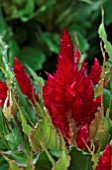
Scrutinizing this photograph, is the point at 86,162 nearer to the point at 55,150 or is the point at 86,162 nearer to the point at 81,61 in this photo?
the point at 55,150

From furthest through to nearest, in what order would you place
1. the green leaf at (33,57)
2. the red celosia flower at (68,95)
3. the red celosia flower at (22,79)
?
the green leaf at (33,57)
the red celosia flower at (22,79)
the red celosia flower at (68,95)

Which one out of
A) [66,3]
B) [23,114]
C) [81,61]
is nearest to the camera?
[23,114]

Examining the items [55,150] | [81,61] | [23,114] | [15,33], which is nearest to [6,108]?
[23,114]

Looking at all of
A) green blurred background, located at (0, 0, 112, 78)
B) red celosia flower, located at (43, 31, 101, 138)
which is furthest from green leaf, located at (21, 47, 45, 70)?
red celosia flower, located at (43, 31, 101, 138)

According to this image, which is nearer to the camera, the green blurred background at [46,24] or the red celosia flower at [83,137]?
the red celosia flower at [83,137]

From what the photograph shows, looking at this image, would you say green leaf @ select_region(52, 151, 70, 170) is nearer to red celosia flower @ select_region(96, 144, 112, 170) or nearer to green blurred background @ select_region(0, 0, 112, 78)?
red celosia flower @ select_region(96, 144, 112, 170)

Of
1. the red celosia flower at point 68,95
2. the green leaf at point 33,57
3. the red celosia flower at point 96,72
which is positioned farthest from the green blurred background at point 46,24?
the red celosia flower at point 68,95

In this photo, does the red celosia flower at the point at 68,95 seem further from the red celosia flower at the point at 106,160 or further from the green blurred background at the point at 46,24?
the green blurred background at the point at 46,24
